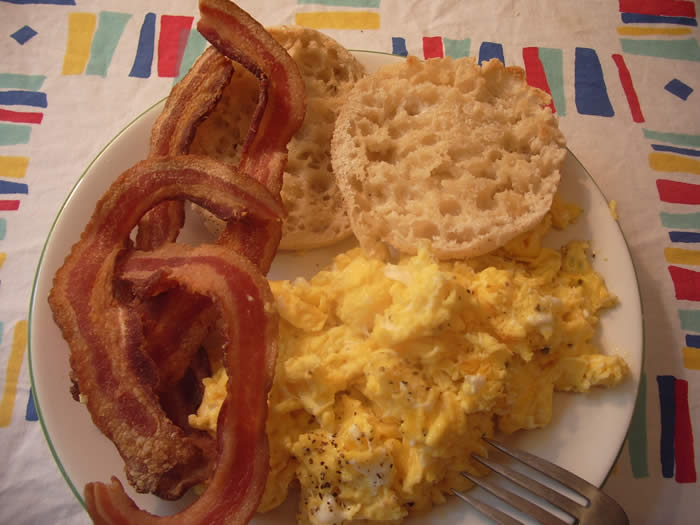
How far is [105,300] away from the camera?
5.07 ft

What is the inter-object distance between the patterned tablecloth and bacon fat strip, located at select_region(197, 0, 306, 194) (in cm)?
88

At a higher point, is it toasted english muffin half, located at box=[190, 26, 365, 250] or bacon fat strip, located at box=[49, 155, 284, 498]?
toasted english muffin half, located at box=[190, 26, 365, 250]

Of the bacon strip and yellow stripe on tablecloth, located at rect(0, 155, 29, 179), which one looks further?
yellow stripe on tablecloth, located at rect(0, 155, 29, 179)

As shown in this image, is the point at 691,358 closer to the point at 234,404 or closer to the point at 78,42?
the point at 234,404

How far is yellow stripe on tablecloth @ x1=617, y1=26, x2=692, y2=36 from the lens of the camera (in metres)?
2.85

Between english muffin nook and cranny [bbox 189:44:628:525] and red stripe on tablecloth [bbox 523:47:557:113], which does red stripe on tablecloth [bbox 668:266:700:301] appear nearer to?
english muffin nook and cranny [bbox 189:44:628:525]

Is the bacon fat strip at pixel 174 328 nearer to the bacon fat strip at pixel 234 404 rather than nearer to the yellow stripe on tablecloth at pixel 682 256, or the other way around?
the bacon fat strip at pixel 234 404

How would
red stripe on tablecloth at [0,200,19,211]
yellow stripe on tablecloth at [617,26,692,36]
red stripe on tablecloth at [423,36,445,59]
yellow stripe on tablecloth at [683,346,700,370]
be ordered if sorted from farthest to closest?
yellow stripe on tablecloth at [617,26,692,36] → red stripe on tablecloth at [423,36,445,59] → red stripe on tablecloth at [0,200,19,211] → yellow stripe on tablecloth at [683,346,700,370]

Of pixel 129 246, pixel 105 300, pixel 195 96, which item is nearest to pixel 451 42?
pixel 195 96

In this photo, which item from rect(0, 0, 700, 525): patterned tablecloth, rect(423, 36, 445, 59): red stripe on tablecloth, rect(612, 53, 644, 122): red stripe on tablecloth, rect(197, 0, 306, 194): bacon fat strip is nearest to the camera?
rect(197, 0, 306, 194): bacon fat strip

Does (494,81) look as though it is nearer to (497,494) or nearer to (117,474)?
(497,494)

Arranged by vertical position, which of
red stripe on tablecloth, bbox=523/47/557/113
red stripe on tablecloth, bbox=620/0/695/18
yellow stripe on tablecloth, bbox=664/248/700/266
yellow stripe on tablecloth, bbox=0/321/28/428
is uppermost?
red stripe on tablecloth, bbox=620/0/695/18

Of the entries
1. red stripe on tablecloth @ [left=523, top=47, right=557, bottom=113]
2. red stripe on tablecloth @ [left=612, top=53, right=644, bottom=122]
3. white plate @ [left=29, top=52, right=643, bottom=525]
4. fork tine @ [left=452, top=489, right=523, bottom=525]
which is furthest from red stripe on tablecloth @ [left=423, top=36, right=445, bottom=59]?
fork tine @ [left=452, top=489, right=523, bottom=525]

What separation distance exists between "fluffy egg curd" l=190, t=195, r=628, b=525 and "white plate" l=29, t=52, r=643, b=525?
0.07 metres
